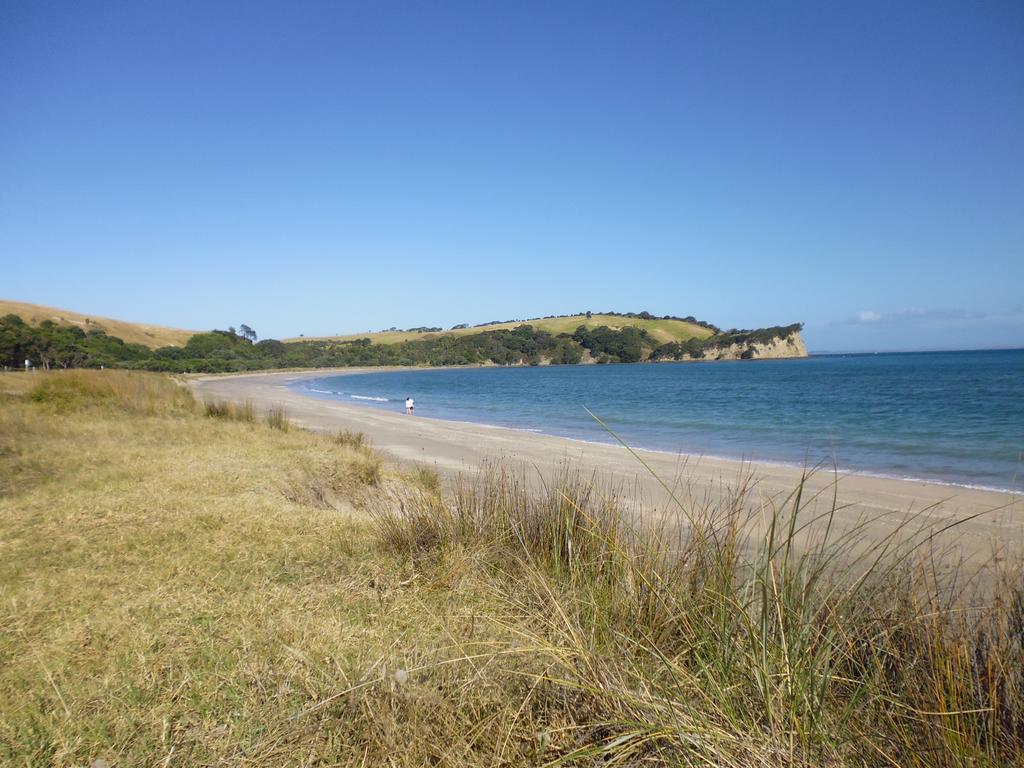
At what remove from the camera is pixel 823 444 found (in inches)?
612

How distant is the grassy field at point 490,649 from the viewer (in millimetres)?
2002

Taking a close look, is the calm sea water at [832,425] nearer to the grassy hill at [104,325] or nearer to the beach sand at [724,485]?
the beach sand at [724,485]

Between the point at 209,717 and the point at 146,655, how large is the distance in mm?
852

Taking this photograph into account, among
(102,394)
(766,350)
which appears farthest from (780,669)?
(766,350)

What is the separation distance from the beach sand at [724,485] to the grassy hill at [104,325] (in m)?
75.3

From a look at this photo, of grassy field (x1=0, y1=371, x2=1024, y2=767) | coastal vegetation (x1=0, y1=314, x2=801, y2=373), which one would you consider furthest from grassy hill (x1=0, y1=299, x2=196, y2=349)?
grassy field (x1=0, y1=371, x2=1024, y2=767)

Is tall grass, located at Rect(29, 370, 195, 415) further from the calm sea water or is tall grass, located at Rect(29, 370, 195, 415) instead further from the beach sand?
the calm sea water

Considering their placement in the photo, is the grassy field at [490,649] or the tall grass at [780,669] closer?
the tall grass at [780,669]

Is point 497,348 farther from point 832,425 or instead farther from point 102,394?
point 102,394

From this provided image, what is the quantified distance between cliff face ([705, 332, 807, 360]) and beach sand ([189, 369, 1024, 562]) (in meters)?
110

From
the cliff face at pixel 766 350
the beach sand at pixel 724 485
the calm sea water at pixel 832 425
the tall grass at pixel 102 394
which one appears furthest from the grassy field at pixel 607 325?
the tall grass at pixel 102 394

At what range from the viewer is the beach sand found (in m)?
5.55

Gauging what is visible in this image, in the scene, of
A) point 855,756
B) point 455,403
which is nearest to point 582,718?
point 855,756

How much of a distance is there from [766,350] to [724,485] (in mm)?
125627
